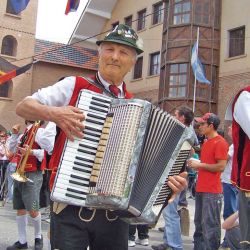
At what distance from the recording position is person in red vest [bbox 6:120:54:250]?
6141 millimetres

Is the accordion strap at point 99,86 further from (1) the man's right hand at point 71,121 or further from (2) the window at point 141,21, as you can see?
(2) the window at point 141,21

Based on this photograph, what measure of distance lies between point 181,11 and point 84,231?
837 inches

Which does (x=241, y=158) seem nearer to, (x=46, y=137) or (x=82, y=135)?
(x=82, y=135)

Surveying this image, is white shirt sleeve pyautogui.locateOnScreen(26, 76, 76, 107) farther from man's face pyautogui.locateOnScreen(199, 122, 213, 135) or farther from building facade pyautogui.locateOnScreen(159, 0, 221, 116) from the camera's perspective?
building facade pyautogui.locateOnScreen(159, 0, 221, 116)

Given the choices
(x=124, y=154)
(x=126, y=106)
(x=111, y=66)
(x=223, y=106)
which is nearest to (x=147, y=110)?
(x=126, y=106)

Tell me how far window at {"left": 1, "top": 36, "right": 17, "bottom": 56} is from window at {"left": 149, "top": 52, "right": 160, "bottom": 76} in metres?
8.85

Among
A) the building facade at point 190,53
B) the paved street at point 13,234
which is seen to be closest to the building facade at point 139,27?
the building facade at point 190,53

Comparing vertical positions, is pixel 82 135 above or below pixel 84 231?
above

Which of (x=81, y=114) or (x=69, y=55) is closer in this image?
(x=81, y=114)

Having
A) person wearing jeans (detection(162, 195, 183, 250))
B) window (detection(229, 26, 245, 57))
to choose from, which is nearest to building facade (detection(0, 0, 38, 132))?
window (detection(229, 26, 245, 57))

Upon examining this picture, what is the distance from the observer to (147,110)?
8.57ft

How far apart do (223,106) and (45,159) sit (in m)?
16.2

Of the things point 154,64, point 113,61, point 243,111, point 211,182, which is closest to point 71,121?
point 113,61

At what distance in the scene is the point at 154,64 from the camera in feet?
83.5
